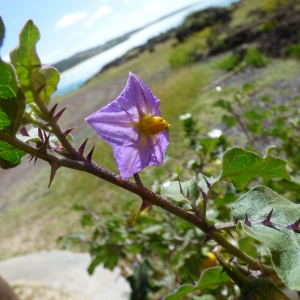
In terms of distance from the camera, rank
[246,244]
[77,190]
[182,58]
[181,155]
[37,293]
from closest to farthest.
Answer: [246,244]
[37,293]
[181,155]
[77,190]
[182,58]

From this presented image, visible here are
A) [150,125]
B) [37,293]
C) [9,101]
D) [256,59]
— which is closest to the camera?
[9,101]

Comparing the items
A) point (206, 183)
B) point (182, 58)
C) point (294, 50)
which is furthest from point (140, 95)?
point (182, 58)

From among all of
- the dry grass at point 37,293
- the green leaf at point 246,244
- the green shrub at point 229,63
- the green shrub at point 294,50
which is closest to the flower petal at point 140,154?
the green leaf at point 246,244

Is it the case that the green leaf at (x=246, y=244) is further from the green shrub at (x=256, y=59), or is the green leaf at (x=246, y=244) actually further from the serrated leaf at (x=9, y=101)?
the green shrub at (x=256, y=59)

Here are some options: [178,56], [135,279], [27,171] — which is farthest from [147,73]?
[135,279]

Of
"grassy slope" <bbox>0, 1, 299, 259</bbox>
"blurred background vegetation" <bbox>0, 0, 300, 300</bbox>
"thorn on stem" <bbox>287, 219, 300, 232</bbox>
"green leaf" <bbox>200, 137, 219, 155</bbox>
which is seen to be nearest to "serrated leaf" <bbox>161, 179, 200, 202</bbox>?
"thorn on stem" <bbox>287, 219, 300, 232</bbox>

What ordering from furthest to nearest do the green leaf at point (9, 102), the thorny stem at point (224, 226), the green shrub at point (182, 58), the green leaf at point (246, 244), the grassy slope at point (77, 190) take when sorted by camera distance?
the green shrub at point (182, 58) < the grassy slope at point (77, 190) < the green leaf at point (246, 244) < the thorny stem at point (224, 226) < the green leaf at point (9, 102)

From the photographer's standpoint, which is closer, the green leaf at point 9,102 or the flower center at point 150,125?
the green leaf at point 9,102

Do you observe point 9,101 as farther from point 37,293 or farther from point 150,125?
point 37,293
